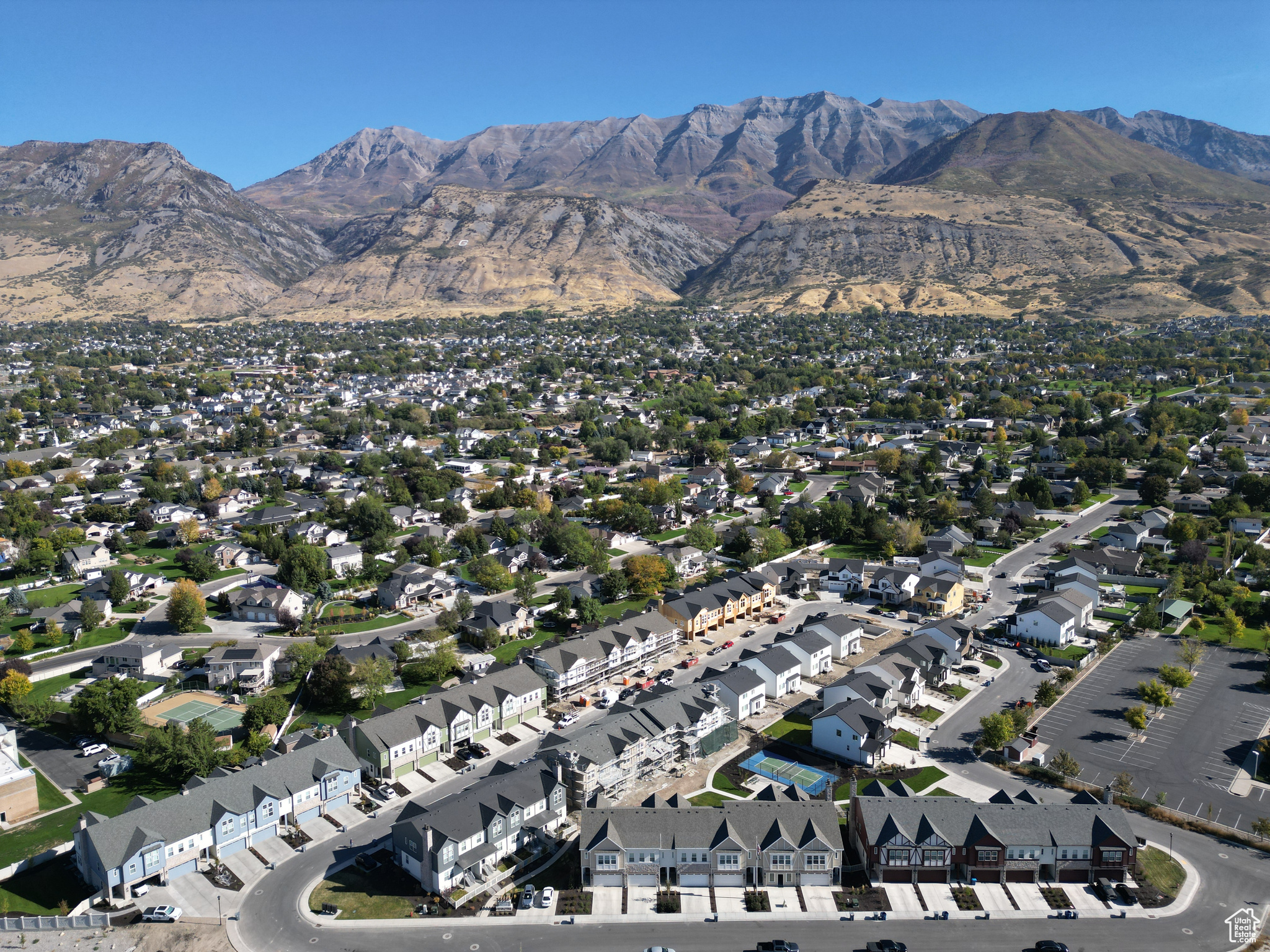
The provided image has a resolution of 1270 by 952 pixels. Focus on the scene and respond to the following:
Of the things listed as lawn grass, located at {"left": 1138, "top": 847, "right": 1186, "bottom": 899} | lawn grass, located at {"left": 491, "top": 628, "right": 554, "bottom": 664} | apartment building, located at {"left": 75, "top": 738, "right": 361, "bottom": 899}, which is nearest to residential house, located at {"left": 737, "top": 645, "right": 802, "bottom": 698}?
lawn grass, located at {"left": 491, "top": 628, "right": 554, "bottom": 664}

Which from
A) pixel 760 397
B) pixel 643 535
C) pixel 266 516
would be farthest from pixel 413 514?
pixel 760 397

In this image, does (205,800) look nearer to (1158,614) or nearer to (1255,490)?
(1158,614)

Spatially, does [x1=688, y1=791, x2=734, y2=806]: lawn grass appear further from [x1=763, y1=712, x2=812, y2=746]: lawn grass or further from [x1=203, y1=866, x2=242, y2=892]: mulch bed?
[x1=203, y1=866, x2=242, y2=892]: mulch bed

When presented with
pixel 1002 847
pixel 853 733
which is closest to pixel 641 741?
pixel 853 733

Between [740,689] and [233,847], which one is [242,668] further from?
[740,689]

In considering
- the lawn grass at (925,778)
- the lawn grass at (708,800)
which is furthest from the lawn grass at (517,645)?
the lawn grass at (925,778)

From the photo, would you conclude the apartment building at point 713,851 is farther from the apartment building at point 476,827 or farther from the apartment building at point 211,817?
the apartment building at point 211,817

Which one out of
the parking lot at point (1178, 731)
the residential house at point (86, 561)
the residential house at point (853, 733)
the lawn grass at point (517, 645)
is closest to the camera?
the parking lot at point (1178, 731)
